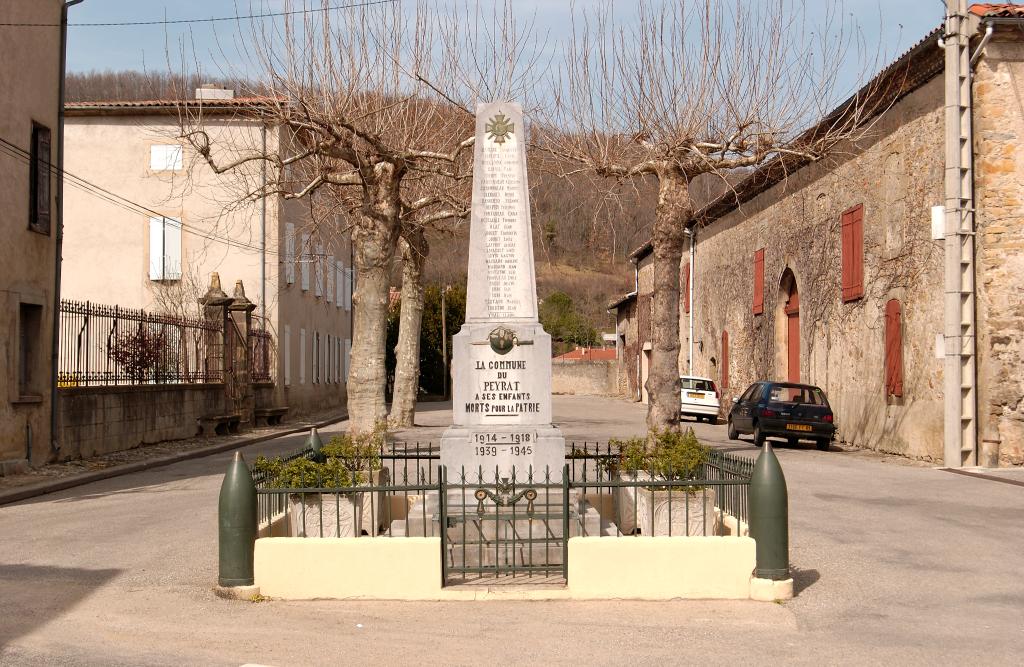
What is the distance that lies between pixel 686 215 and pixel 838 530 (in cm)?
723

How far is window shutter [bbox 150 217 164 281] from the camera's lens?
3178 cm

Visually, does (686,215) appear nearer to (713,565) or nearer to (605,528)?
(605,528)

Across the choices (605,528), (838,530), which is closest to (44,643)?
(605,528)

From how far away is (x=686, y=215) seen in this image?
17.1 metres

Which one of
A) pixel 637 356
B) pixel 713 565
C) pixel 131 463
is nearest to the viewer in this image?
pixel 713 565

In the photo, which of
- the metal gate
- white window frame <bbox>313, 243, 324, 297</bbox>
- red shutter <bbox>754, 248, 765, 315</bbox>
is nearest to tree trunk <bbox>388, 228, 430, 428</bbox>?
red shutter <bbox>754, 248, 765, 315</bbox>

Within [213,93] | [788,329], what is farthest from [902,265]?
[213,93]

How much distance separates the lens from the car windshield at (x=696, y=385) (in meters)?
33.9

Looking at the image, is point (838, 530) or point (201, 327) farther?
point (201, 327)

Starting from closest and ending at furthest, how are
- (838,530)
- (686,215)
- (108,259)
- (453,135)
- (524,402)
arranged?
(524,402)
(838,530)
(686,215)
(453,135)
(108,259)

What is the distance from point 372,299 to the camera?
21.0 meters

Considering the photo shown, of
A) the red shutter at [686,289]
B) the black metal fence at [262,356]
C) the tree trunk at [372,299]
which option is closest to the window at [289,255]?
the black metal fence at [262,356]

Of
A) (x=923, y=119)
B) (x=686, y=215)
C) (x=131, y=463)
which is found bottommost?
(x=131, y=463)

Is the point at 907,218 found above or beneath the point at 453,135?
beneath
